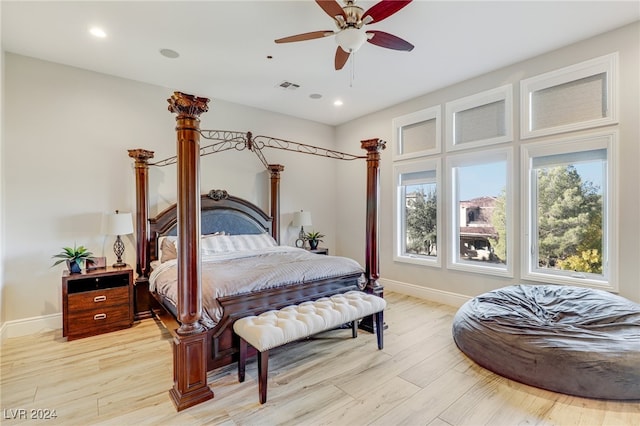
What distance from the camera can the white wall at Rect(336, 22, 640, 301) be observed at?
118 inches

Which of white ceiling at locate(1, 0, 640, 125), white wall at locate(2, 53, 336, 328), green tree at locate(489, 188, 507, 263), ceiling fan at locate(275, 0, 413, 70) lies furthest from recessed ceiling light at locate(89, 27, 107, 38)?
green tree at locate(489, 188, 507, 263)

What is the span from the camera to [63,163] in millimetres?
3621

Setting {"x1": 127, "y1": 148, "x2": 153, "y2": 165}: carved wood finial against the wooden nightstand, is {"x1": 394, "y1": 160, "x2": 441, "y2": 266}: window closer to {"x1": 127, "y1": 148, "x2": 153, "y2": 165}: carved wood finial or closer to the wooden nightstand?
{"x1": 127, "y1": 148, "x2": 153, "y2": 165}: carved wood finial

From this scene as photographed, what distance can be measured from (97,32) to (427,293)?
17.3 feet

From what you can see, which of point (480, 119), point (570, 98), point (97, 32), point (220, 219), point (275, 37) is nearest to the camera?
point (97, 32)

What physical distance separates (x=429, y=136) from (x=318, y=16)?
2.70 meters

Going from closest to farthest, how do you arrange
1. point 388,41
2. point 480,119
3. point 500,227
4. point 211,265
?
point 388,41
point 211,265
point 500,227
point 480,119

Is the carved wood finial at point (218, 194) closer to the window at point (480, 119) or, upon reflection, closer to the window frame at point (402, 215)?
the window frame at point (402, 215)

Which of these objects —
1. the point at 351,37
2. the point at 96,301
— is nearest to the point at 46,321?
the point at 96,301

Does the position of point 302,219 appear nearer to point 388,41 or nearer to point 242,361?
point 242,361

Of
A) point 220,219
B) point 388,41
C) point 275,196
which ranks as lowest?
point 220,219

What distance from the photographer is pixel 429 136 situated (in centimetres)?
475

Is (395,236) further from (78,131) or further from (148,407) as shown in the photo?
(78,131)

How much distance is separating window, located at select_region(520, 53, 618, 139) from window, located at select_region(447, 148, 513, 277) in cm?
49
